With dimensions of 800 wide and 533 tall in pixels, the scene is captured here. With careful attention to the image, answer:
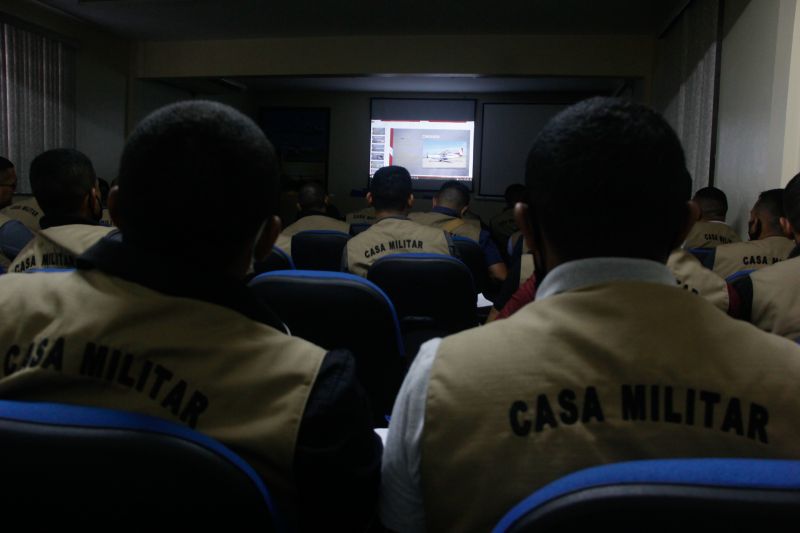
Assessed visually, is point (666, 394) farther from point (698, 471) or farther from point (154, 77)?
point (154, 77)

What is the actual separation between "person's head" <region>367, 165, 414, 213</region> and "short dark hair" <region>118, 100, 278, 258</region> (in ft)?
8.69

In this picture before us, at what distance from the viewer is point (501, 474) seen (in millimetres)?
698

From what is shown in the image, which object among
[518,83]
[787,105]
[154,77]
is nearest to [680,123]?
[787,105]

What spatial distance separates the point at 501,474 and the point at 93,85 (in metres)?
7.18

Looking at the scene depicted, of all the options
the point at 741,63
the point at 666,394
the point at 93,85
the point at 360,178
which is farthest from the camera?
the point at 360,178

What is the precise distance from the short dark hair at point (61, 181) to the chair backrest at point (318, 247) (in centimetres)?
137

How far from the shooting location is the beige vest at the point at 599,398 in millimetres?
681

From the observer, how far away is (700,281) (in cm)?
184

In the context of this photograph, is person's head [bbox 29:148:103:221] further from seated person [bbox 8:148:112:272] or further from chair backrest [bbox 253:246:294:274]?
chair backrest [bbox 253:246:294:274]

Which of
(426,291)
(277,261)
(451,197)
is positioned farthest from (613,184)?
(451,197)

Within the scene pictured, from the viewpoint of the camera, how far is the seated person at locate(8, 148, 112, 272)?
83.3 inches

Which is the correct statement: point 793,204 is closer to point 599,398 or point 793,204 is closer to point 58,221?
point 599,398

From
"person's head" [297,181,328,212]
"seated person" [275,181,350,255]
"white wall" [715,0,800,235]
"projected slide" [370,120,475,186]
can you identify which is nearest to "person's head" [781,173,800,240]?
"white wall" [715,0,800,235]

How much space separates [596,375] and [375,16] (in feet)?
18.7
